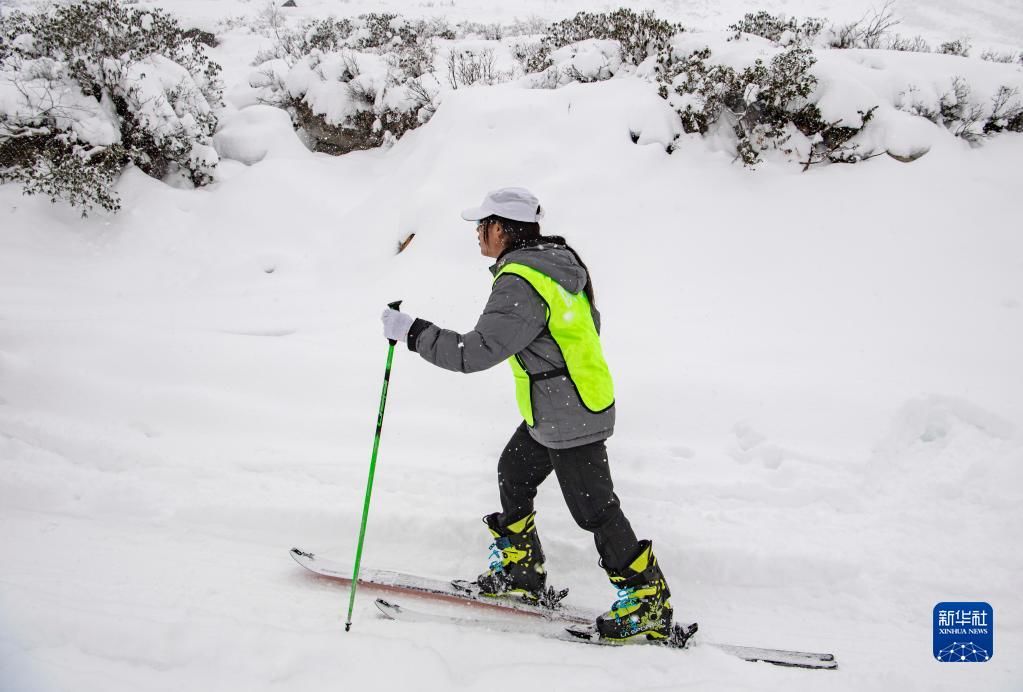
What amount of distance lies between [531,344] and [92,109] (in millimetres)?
7819

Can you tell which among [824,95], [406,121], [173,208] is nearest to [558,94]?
[406,121]

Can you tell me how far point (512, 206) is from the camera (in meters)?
2.37

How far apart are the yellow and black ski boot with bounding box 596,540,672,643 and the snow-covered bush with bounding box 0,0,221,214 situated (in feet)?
24.4

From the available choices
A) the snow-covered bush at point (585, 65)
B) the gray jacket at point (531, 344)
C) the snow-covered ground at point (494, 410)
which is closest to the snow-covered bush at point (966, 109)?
the snow-covered ground at point (494, 410)

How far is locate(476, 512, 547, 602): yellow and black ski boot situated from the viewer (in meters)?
2.88

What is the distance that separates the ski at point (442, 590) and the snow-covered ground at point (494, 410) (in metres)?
0.11

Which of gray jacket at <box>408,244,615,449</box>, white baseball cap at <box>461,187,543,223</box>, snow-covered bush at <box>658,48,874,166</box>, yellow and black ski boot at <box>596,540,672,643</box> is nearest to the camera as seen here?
gray jacket at <box>408,244,615,449</box>

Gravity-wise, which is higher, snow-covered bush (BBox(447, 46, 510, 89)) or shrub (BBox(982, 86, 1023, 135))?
snow-covered bush (BBox(447, 46, 510, 89))

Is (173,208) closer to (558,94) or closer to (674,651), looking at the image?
(558,94)

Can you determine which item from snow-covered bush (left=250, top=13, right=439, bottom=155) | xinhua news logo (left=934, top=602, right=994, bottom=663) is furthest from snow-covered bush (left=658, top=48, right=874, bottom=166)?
xinhua news logo (left=934, top=602, right=994, bottom=663)

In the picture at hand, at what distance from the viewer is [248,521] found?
343 centimetres

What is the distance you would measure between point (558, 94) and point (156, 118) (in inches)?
211

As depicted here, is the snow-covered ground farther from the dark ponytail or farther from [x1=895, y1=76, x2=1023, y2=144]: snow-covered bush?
the dark ponytail

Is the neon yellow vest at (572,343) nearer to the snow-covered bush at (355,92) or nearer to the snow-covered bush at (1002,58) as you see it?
the snow-covered bush at (355,92)
